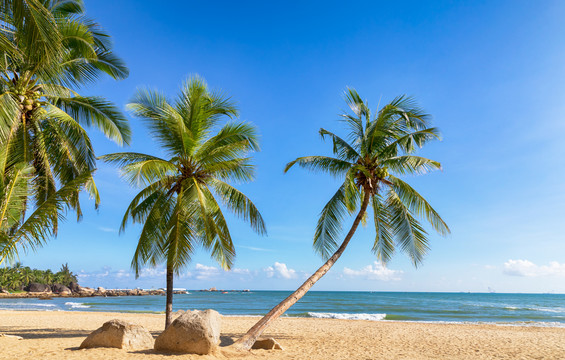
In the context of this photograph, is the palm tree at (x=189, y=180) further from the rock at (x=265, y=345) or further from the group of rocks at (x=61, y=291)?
the group of rocks at (x=61, y=291)

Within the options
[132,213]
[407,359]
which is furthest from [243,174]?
[407,359]

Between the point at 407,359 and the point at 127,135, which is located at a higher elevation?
the point at 127,135

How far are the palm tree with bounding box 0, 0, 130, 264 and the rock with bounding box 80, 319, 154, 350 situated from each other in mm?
2557

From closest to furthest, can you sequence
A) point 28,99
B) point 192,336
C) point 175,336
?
point 192,336 < point 175,336 < point 28,99

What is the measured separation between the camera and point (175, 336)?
24.3ft

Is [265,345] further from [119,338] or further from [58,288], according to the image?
[58,288]

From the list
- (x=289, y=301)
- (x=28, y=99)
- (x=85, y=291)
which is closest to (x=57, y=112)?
(x=28, y=99)

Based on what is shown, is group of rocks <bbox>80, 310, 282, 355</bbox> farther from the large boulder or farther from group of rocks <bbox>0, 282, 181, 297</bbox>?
group of rocks <bbox>0, 282, 181, 297</bbox>

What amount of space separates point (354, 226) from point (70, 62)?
31.3ft

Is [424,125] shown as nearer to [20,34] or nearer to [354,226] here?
[354,226]

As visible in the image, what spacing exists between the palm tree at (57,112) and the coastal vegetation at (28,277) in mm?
58707

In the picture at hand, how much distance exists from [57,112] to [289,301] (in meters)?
8.02

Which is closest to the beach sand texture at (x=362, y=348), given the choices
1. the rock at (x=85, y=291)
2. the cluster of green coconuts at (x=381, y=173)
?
the cluster of green coconuts at (x=381, y=173)

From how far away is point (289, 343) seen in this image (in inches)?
428
